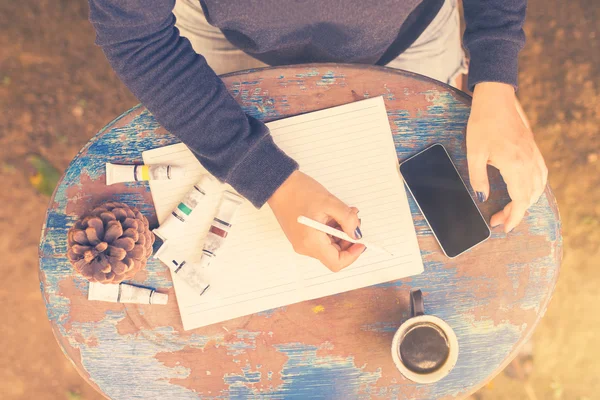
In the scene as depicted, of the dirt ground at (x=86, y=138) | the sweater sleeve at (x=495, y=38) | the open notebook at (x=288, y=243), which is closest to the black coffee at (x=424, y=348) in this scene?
the open notebook at (x=288, y=243)

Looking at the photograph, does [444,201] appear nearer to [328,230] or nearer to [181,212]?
[328,230]

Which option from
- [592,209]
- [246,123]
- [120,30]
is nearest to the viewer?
[120,30]

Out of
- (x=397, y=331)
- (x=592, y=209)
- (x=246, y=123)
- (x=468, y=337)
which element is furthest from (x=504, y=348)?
(x=592, y=209)

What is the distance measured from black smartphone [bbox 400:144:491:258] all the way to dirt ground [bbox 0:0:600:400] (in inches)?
36.6

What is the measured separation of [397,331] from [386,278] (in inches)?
4.0

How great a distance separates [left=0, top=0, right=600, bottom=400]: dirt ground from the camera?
1.51 meters

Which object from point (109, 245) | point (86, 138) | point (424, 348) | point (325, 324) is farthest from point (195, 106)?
point (86, 138)

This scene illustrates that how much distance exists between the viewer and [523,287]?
807 mm

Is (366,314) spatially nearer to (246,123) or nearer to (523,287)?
(523,287)

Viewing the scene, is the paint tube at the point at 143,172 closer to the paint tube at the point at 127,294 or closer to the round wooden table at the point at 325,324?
the round wooden table at the point at 325,324

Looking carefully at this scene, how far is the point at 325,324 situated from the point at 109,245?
0.41 metres

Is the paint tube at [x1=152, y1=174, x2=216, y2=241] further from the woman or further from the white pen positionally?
the white pen

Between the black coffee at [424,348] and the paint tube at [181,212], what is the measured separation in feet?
1.45

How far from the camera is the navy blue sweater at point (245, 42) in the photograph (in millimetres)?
671
